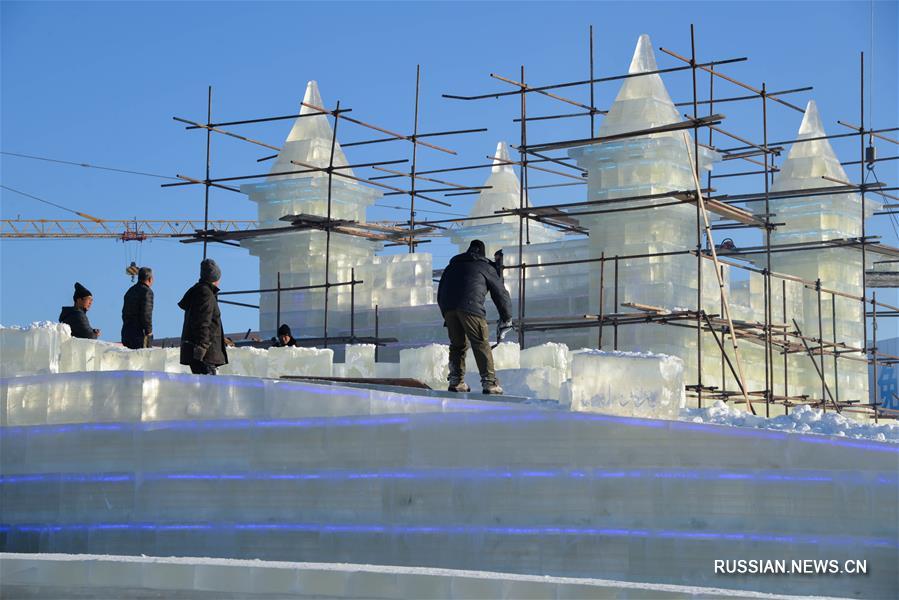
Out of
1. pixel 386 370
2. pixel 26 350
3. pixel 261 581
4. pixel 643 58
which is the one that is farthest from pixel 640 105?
pixel 261 581

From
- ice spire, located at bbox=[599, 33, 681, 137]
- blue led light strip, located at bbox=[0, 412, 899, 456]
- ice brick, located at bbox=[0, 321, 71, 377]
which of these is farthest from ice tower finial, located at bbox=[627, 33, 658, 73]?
blue led light strip, located at bbox=[0, 412, 899, 456]

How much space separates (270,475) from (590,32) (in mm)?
20674

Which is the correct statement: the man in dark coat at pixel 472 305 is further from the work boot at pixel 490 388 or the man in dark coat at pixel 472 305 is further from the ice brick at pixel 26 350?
the ice brick at pixel 26 350

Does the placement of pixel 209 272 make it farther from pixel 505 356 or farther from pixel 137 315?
pixel 505 356

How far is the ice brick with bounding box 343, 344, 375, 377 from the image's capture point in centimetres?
1717

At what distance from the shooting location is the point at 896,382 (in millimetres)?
60219

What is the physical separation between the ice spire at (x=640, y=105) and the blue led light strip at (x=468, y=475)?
54.6ft

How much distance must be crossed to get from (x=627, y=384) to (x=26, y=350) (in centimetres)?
574

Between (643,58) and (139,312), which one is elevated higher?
(643,58)

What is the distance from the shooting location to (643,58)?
27.5m

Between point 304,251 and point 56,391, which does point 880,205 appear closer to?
point 304,251

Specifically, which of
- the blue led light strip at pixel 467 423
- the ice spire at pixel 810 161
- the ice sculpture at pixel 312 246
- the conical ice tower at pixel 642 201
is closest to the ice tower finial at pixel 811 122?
the ice spire at pixel 810 161

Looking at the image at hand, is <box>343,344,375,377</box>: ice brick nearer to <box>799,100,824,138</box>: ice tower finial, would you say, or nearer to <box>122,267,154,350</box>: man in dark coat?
<box>122,267,154,350</box>: man in dark coat

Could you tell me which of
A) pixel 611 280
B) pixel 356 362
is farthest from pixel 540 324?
pixel 356 362
